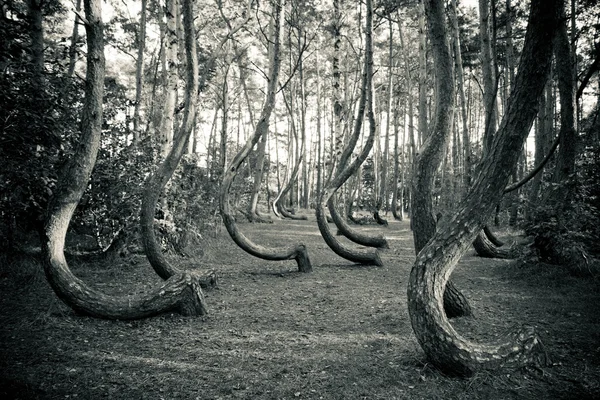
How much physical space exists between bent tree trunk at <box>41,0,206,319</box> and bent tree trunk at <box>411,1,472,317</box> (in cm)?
309

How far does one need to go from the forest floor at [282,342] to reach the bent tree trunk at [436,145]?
100 cm

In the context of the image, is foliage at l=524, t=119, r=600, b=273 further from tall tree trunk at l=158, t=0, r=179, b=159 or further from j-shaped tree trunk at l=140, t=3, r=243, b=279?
tall tree trunk at l=158, t=0, r=179, b=159

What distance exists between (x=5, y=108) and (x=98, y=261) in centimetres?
320

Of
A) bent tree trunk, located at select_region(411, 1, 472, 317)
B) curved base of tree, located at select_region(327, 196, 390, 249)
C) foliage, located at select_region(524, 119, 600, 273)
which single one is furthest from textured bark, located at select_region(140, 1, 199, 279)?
→ foliage, located at select_region(524, 119, 600, 273)

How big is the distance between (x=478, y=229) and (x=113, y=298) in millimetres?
4052

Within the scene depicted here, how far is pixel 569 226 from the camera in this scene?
597 centimetres

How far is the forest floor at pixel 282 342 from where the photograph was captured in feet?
8.67

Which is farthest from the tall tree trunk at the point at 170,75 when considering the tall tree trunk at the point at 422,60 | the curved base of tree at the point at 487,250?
the tall tree trunk at the point at 422,60

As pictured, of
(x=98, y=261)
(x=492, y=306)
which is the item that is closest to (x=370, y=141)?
(x=492, y=306)

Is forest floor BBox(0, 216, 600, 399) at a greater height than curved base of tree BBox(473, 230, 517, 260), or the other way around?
curved base of tree BBox(473, 230, 517, 260)

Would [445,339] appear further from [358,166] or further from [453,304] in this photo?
[358,166]

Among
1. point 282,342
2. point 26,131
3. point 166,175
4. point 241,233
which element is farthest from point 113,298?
point 241,233

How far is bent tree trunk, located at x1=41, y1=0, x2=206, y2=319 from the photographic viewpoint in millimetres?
3801

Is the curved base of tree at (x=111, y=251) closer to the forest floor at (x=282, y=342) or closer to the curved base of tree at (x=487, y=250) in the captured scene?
the forest floor at (x=282, y=342)
